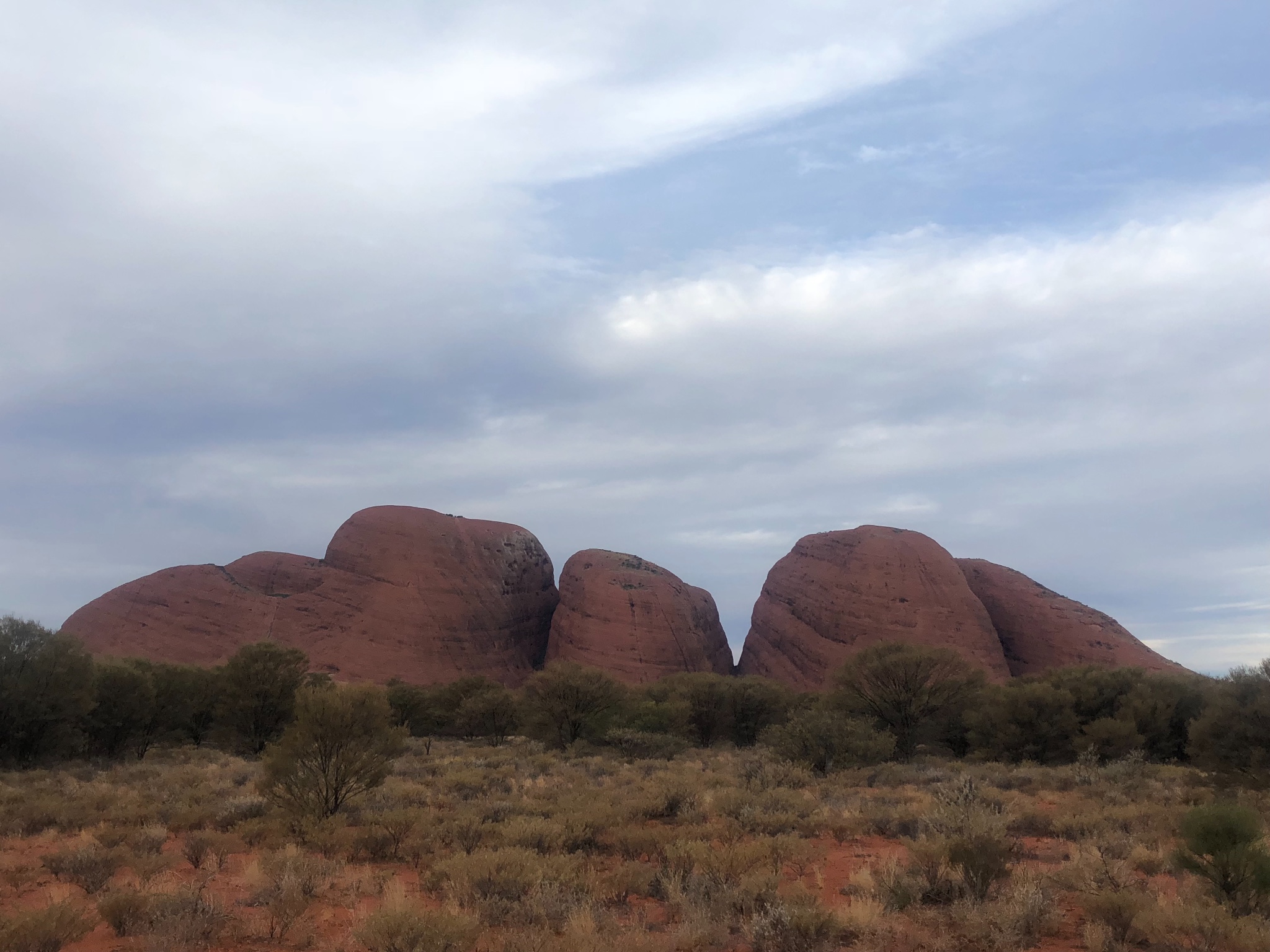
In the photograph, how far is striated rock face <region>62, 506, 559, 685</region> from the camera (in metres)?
48.6

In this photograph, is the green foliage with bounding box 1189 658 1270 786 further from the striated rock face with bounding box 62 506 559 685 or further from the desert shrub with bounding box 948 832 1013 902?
the striated rock face with bounding box 62 506 559 685

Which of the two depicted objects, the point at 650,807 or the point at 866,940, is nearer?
the point at 866,940

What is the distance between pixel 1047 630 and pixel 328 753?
170 feet

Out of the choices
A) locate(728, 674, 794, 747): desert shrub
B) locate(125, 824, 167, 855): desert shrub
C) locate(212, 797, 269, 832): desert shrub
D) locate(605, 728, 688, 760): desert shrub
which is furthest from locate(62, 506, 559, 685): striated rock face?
locate(125, 824, 167, 855): desert shrub

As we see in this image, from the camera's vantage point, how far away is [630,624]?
53.6m

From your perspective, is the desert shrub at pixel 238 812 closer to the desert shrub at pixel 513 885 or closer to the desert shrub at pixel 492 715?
the desert shrub at pixel 513 885

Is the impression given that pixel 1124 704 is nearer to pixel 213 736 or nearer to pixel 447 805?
pixel 447 805

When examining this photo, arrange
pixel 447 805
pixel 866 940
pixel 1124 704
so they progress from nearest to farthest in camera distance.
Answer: pixel 866 940
pixel 447 805
pixel 1124 704

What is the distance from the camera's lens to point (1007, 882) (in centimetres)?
785

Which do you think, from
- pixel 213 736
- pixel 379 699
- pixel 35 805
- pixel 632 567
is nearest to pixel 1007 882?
pixel 379 699

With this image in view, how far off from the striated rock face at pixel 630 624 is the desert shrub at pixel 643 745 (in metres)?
23.6

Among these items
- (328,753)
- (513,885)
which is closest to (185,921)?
(513,885)

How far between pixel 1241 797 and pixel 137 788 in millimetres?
20859

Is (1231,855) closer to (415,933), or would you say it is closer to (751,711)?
(415,933)
